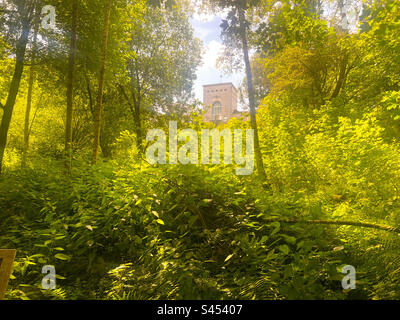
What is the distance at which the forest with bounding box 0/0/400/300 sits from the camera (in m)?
2.16

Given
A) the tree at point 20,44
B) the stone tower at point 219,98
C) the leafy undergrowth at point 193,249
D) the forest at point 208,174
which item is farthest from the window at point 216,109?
the leafy undergrowth at point 193,249

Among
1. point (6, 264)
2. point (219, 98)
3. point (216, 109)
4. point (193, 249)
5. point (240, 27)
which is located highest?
point (240, 27)

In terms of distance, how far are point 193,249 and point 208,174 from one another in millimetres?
1036

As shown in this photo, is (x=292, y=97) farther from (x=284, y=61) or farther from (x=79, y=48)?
(x=79, y=48)

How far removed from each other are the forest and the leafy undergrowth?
0.7 inches

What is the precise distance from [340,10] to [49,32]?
525 inches

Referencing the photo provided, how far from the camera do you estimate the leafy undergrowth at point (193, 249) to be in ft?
6.39

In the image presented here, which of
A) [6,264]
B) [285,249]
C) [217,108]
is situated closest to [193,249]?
[285,249]

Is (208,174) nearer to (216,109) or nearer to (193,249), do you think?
(193,249)

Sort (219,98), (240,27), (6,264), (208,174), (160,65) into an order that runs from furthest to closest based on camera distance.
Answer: (160,65) → (219,98) → (240,27) → (208,174) → (6,264)

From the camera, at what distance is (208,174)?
10.0 feet

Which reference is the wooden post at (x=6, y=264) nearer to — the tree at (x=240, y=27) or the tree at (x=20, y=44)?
the tree at (x=240, y=27)

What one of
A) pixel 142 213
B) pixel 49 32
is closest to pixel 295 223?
pixel 142 213

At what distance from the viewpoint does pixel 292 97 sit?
1106cm
